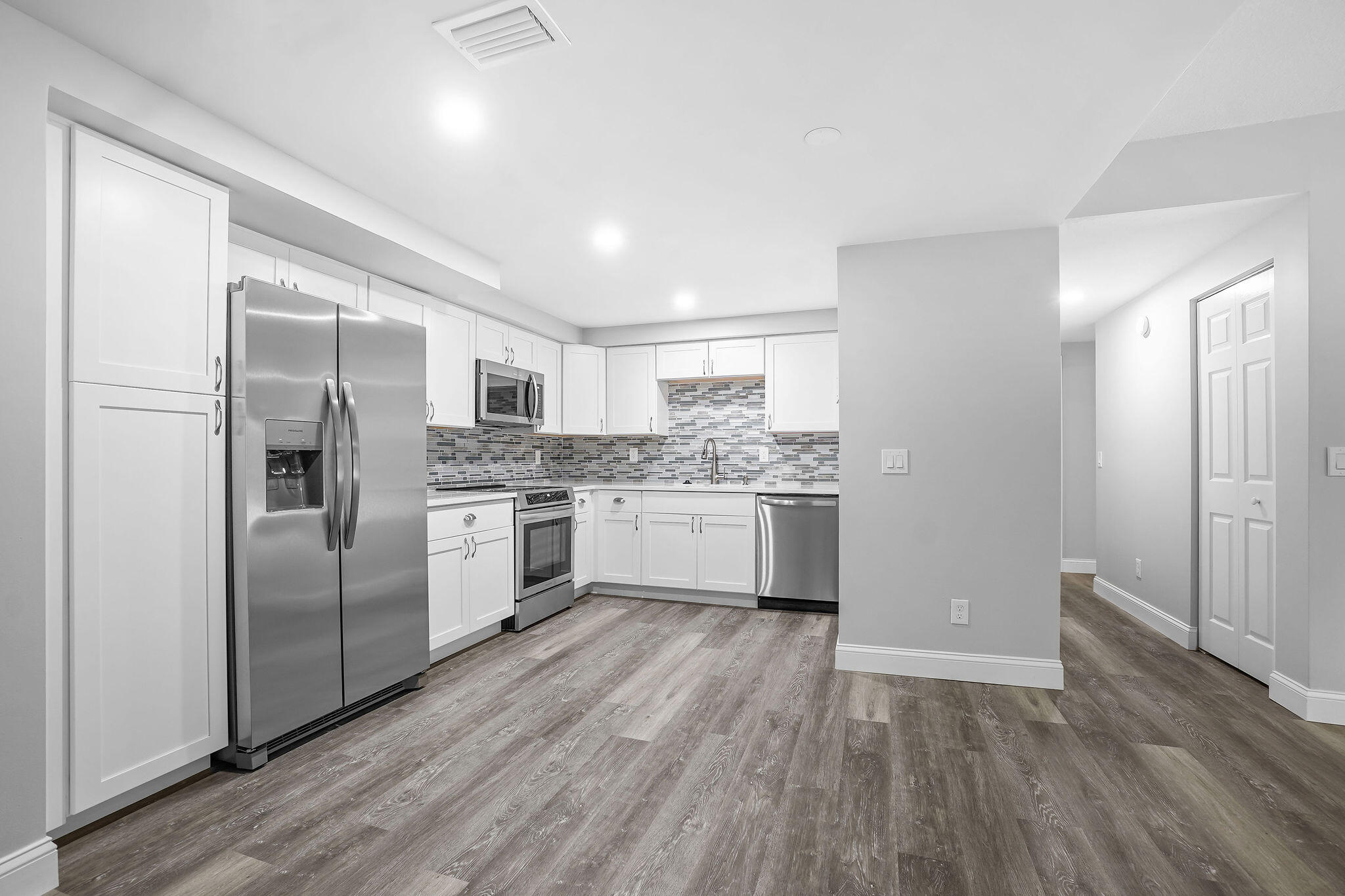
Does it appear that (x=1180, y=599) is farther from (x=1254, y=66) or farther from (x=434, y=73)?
(x=434, y=73)

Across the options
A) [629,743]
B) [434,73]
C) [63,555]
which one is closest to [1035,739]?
[629,743]

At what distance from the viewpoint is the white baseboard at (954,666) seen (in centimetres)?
304

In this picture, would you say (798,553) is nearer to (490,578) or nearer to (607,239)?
(490,578)

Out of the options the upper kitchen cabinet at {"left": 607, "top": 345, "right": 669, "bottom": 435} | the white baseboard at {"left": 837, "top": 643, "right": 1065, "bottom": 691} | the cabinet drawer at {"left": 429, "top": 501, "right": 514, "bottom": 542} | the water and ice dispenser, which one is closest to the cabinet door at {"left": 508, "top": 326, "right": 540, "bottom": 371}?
the upper kitchen cabinet at {"left": 607, "top": 345, "right": 669, "bottom": 435}

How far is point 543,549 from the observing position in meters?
4.23

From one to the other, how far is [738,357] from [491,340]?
6.61 ft

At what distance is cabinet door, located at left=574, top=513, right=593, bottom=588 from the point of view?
478 cm

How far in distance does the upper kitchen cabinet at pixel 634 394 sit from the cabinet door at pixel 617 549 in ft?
2.87

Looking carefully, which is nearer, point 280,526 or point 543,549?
point 280,526

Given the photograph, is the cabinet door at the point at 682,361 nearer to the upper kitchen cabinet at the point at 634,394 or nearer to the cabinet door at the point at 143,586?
the upper kitchen cabinet at the point at 634,394

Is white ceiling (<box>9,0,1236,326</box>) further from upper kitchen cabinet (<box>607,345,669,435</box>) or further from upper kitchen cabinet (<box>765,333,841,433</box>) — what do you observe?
upper kitchen cabinet (<box>607,345,669,435</box>)

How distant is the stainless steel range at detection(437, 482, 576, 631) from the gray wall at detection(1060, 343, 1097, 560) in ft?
15.6

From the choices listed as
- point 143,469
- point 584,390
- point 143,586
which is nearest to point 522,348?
point 584,390

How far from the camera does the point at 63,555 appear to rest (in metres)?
1.75
